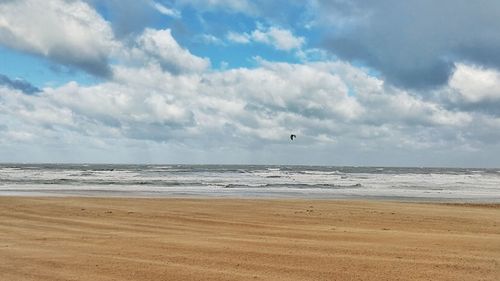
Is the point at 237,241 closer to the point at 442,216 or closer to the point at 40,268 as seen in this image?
the point at 40,268

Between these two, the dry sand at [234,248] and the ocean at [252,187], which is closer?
the dry sand at [234,248]

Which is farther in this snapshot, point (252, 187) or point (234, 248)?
point (252, 187)

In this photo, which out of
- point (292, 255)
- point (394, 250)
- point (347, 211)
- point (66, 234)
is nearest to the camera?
point (292, 255)

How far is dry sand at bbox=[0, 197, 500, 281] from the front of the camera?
6988 millimetres

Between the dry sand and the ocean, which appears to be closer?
the dry sand

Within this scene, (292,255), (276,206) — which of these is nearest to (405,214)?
(276,206)

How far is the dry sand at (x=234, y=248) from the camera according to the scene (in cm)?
699

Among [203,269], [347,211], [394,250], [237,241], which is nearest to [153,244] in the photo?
[237,241]

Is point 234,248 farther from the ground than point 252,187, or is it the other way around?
point 234,248

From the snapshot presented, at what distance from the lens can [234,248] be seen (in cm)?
887

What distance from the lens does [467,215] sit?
684 inches

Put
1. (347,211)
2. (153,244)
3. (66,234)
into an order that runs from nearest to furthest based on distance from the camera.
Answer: (153,244)
(66,234)
(347,211)

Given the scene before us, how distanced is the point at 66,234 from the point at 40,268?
13.3 feet

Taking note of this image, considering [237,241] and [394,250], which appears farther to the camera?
[237,241]
